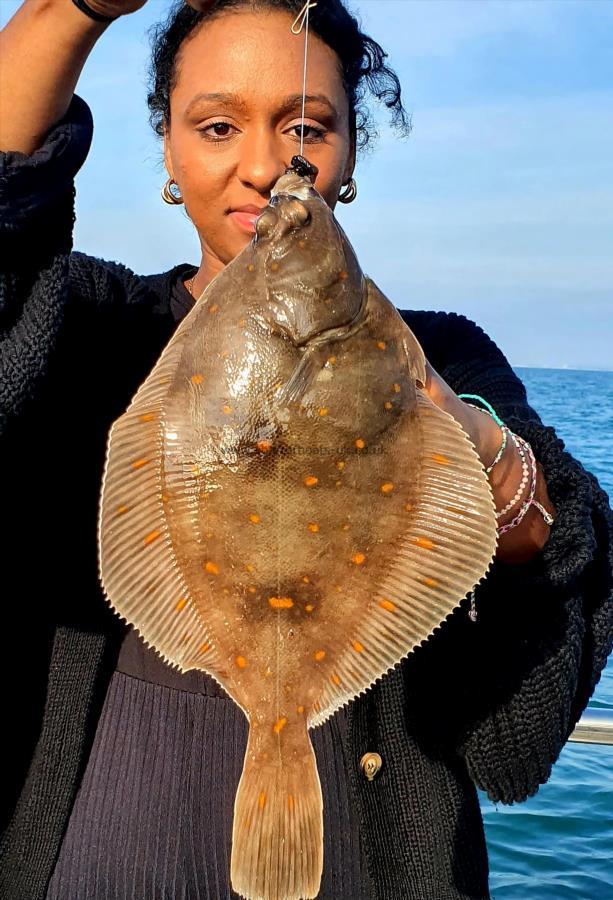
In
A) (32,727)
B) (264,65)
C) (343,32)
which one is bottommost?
(32,727)

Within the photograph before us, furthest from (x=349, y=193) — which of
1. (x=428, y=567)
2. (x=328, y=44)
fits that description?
(x=428, y=567)

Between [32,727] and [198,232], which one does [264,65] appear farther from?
[32,727]

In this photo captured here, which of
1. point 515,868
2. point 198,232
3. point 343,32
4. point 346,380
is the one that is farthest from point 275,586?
point 515,868

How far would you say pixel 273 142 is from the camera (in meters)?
2.38

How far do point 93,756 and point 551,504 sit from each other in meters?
1.29

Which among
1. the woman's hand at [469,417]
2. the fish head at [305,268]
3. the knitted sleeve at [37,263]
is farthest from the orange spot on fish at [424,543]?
the knitted sleeve at [37,263]

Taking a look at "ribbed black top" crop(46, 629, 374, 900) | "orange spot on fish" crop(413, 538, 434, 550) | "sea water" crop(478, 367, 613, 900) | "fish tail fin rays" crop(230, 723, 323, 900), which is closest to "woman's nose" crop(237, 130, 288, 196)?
"orange spot on fish" crop(413, 538, 434, 550)

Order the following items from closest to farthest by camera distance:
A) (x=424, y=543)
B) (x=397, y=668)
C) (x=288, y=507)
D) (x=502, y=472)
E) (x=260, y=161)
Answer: (x=288, y=507) < (x=424, y=543) < (x=502, y=472) < (x=260, y=161) < (x=397, y=668)

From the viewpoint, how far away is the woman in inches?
93.2

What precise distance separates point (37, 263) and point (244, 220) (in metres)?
0.56

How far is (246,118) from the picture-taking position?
240 centimetres

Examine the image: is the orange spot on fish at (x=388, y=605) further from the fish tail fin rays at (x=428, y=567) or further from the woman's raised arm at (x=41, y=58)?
the woman's raised arm at (x=41, y=58)

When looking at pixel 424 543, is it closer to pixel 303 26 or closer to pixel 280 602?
pixel 280 602

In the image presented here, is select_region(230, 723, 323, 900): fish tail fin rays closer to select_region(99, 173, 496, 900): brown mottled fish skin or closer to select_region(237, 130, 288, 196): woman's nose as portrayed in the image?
select_region(99, 173, 496, 900): brown mottled fish skin
